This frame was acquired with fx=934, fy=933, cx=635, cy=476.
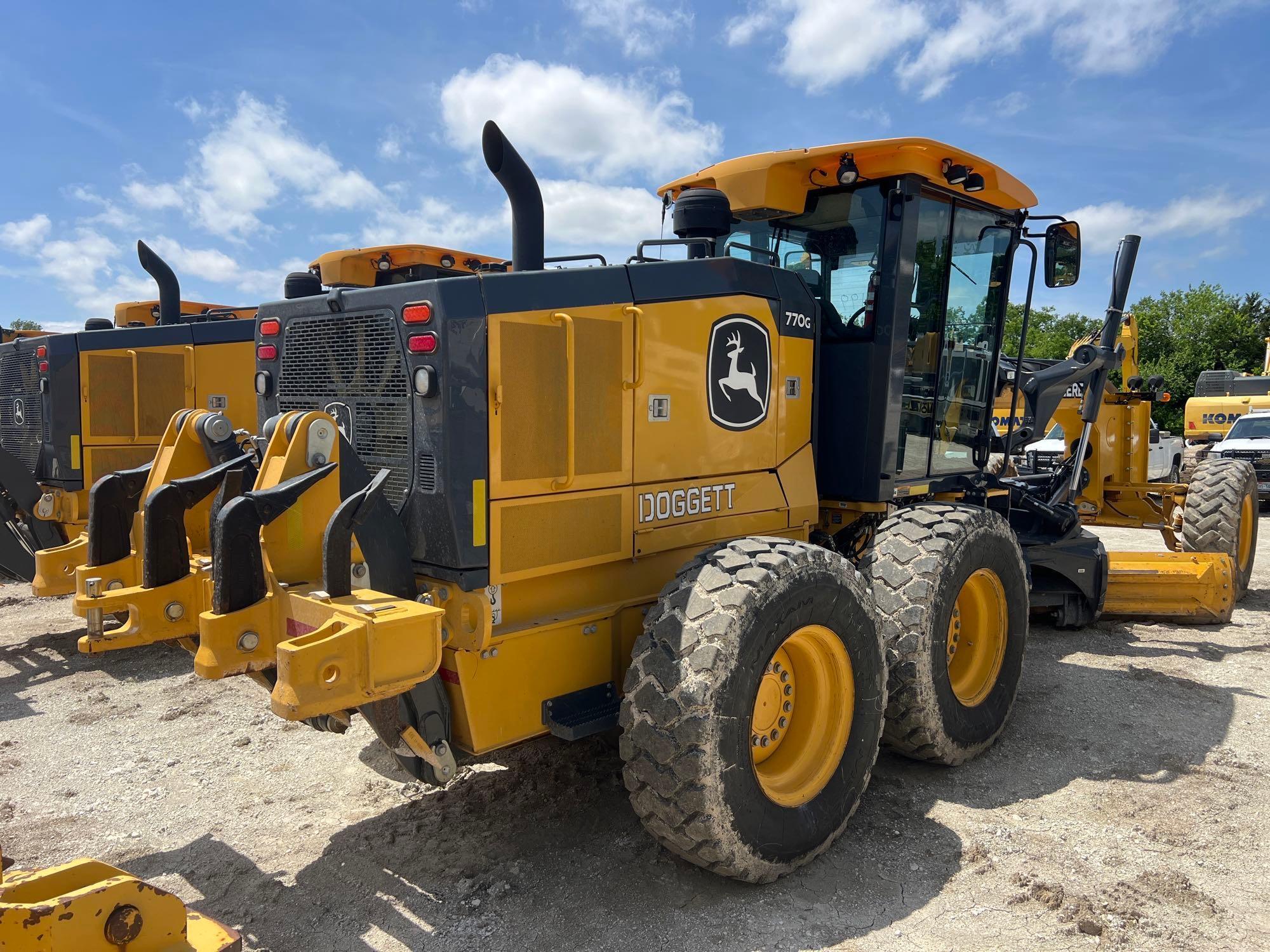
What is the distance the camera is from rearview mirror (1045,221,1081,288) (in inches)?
219

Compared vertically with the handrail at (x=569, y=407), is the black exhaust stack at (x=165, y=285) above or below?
above

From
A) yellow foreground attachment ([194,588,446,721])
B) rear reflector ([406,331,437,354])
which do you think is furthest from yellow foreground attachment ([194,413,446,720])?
rear reflector ([406,331,437,354])

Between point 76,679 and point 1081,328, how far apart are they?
151 feet

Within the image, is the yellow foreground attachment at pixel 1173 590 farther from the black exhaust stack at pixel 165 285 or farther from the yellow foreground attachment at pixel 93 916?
the black exhaust stack at pixel 165 285

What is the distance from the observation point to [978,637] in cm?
492

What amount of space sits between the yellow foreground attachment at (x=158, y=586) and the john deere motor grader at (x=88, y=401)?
15.4 ft

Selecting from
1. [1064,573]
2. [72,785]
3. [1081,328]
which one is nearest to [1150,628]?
[1064,573]

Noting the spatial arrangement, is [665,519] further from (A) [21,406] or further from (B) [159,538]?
(A) [21,406]

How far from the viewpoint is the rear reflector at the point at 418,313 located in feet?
10.3

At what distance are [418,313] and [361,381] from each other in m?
0.52

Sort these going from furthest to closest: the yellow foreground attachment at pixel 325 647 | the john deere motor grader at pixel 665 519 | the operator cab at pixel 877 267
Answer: the operator cab at pixel 877 267 → the john deere motor grader at pixel 665 519 → the yellow foreground attachment at pixel 325 647

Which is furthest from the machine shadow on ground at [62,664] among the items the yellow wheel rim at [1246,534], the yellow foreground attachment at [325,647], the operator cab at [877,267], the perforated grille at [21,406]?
the yellow wheel rim at [1246,534]

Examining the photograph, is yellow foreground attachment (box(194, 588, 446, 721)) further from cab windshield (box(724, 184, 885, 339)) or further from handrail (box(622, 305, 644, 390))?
cab windshield (box(724, 184, 885, 339))

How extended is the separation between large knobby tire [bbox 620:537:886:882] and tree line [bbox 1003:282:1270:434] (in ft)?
108
